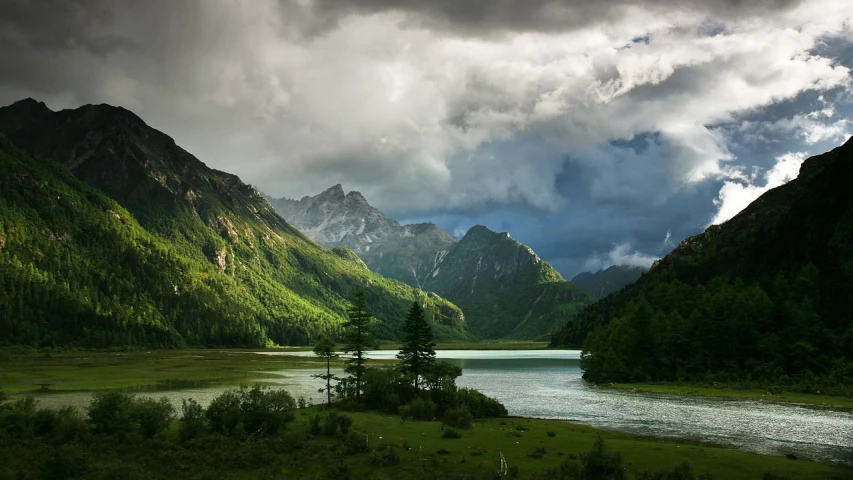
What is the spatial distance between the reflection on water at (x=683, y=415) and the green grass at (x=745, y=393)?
14.5ft

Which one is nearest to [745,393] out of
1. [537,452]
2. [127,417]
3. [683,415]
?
[683,415]

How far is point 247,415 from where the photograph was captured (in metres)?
47.0

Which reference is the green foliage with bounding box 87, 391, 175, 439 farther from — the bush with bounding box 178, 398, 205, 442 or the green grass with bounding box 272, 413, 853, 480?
the green grass with bounding box 272, 413, 853, 480

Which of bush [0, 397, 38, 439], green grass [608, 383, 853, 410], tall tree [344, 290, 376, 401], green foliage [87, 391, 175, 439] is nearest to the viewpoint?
bush [0, 397, 38, 439]

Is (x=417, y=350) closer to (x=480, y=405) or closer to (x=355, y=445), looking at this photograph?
(x=480, y=405)

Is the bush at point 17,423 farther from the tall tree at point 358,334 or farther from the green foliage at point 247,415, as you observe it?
the tall tree at point 358,334

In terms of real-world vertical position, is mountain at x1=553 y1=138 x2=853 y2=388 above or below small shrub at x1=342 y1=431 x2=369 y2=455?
above

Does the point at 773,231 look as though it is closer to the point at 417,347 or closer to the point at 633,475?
the point at 417,347

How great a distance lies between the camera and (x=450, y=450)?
40.3 meters

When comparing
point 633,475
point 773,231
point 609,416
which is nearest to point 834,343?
point 609,416

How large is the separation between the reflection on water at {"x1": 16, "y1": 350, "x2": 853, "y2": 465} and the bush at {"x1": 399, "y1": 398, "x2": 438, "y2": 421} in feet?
45.7

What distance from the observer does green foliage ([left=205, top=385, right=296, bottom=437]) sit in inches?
1818

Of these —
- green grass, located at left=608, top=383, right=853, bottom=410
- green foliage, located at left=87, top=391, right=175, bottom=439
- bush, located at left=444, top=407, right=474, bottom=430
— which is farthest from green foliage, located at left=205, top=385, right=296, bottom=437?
green grass, located at left=608, top=383, right=853, bottom=410

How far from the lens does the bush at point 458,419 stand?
52.1 metres
